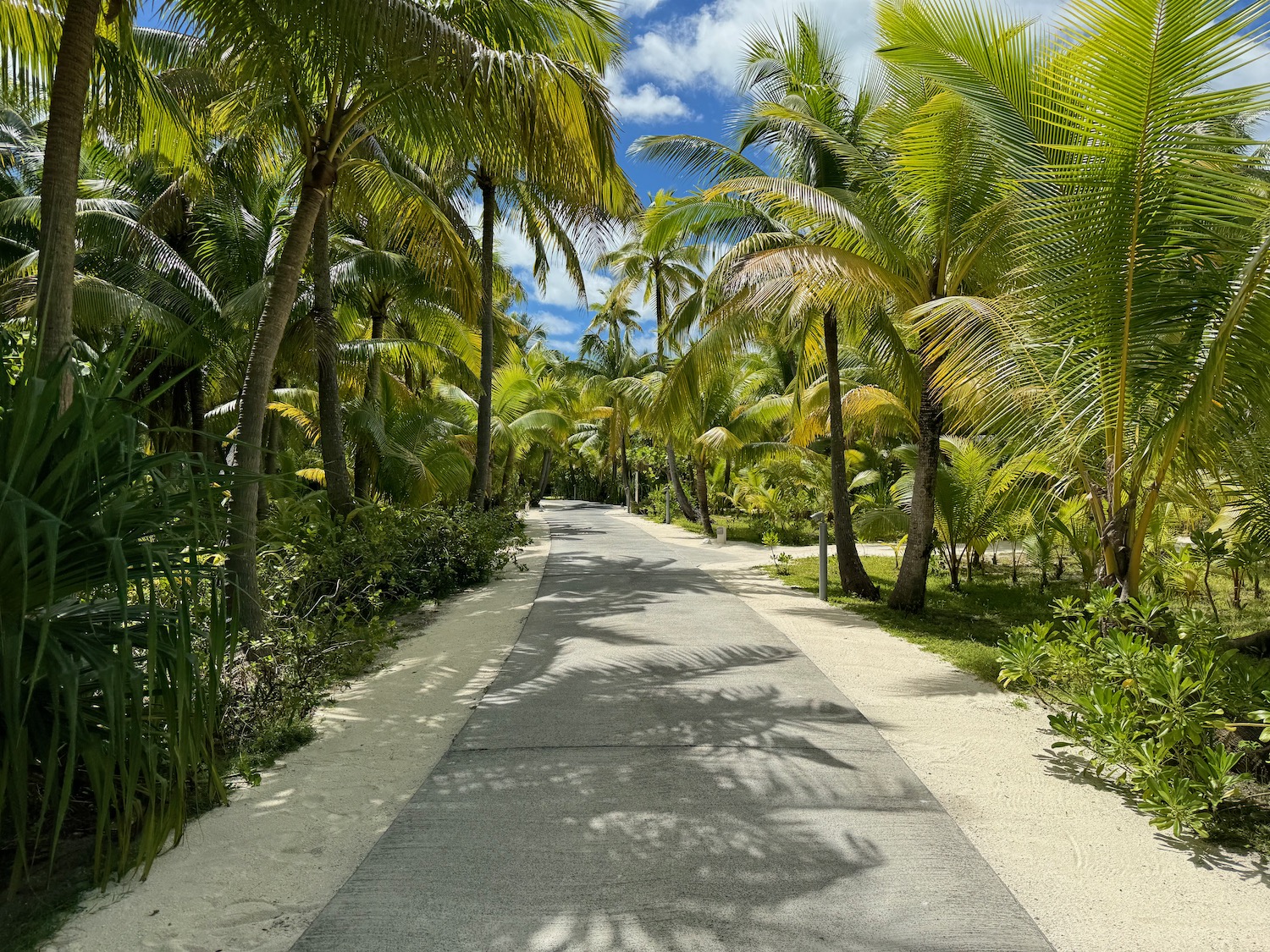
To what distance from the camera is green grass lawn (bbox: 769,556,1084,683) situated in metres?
7.50

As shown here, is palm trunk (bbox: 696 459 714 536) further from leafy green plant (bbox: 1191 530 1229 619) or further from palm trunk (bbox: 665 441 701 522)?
leafy green plant (bbox: 1191 530 1229 619)

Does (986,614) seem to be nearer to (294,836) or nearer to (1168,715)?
(1168,715)

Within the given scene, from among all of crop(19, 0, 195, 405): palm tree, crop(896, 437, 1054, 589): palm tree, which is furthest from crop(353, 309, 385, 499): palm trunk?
crop(896, 437, 1054, 589): palm tree

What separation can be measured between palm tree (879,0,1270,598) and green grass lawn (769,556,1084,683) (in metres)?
1.83

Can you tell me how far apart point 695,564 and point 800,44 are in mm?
8649

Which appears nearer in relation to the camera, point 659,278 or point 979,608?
point 979,608

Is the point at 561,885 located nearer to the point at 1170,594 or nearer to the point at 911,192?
the point at 911,192

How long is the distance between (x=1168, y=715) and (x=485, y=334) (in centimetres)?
1292

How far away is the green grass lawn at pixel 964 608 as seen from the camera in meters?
7.50

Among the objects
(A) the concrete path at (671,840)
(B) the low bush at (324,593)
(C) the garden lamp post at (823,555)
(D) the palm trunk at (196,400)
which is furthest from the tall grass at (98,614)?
(D) the palm trunk at (196,400)

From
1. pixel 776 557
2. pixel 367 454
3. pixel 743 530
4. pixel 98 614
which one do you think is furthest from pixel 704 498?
pixel 98 614

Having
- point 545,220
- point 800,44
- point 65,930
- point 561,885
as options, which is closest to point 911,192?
point 800,44

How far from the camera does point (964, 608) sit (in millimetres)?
10320

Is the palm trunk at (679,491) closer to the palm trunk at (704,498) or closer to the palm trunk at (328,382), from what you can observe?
the palm trunk at (704,498)
